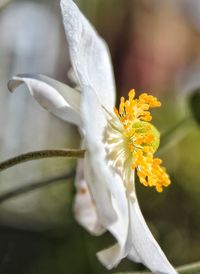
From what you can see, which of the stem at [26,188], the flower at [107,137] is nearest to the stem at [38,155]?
the flower at [107,137]

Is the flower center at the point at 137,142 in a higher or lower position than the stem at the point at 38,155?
lower

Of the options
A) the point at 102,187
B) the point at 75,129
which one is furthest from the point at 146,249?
the point at 75,129

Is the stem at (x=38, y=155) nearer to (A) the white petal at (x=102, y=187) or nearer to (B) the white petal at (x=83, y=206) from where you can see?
(A) the white petal at (x=102, y=187)

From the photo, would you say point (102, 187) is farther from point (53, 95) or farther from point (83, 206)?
point (83, 206)

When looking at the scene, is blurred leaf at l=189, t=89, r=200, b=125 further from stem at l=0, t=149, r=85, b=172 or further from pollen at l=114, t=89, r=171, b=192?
stem at l=0, t=149, r=85, b=172

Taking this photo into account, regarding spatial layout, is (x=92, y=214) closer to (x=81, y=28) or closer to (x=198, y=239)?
(x=81, y=28)

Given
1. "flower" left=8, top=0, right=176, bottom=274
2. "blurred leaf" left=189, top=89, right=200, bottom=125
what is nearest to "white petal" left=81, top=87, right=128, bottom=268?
"flower" left=8, top=0, right=176, bottom=274

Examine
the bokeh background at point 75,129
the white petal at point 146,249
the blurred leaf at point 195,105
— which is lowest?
the bokeh background at point 75,129
